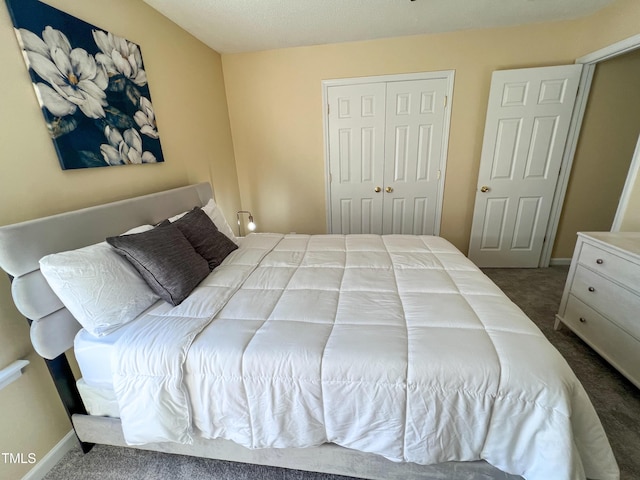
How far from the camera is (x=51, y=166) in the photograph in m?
1.39

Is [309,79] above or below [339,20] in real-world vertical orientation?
below

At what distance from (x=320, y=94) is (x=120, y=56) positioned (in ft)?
6.24

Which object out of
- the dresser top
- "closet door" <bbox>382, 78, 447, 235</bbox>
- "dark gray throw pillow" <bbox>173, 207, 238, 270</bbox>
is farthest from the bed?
"closet door" <bbox>382, 78, 447, 235</bbox>

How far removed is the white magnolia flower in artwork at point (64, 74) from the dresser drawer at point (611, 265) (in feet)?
10.7

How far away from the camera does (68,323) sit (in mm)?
1263

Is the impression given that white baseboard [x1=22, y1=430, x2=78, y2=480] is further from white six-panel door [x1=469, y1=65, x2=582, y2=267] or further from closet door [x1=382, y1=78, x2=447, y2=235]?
white six-panel door [x1=469, y1=65, x2=582, y2=267]

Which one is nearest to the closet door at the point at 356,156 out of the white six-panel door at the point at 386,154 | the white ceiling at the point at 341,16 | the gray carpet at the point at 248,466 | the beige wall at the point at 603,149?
the white six-panel door at the point at 386,154

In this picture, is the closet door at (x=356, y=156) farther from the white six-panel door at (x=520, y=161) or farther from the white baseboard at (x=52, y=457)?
the white baseboard at (x=52, y=457)

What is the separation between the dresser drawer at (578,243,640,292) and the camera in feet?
5.02

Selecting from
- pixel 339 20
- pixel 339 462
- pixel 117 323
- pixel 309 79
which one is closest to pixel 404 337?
pixel 339 462

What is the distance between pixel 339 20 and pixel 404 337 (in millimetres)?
2705

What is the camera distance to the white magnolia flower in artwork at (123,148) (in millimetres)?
1672

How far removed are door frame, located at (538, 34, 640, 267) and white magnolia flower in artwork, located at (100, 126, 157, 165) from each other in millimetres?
3599

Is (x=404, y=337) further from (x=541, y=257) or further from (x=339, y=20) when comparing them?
(x=541, y=257)
